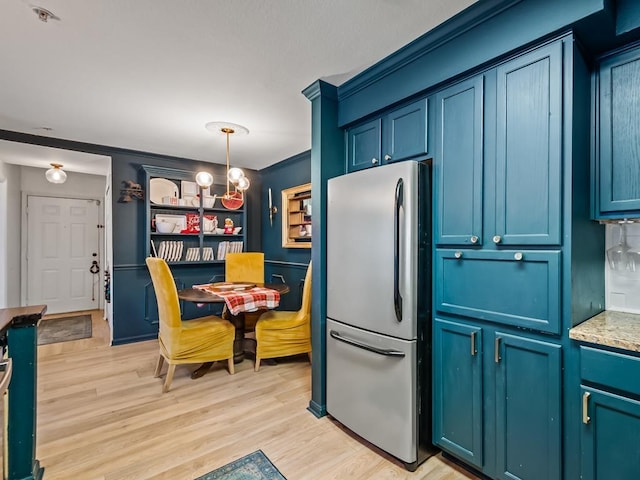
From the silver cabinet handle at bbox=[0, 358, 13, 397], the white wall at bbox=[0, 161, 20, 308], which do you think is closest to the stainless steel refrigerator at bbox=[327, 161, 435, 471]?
the silver cabinet handle at bbox=[0, 358, 13, 397]

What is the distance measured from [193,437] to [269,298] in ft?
4.27

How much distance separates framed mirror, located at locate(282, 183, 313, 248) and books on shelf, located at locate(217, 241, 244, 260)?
771mm

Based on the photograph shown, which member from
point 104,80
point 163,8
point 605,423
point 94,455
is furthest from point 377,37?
point 94,455

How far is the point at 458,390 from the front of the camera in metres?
1.71

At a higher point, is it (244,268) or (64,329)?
(244,268)

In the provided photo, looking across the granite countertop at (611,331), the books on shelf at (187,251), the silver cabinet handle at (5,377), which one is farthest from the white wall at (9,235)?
the granite countertop at (611,331)

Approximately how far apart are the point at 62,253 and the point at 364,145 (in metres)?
5.76

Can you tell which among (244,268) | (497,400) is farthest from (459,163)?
(244,268)

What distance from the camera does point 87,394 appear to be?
2.66 metres

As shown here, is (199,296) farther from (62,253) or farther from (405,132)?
(62,253)

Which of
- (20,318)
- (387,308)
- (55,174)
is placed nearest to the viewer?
(20,318)

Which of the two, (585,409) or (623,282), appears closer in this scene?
(585,409)

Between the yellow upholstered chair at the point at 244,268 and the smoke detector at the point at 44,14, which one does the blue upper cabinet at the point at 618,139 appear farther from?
the yellow upholstered chair at the point at 244,268

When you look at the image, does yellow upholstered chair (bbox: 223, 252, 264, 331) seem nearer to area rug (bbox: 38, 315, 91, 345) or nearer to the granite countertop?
area rug (bbox: 38, 315, 91, 345)
